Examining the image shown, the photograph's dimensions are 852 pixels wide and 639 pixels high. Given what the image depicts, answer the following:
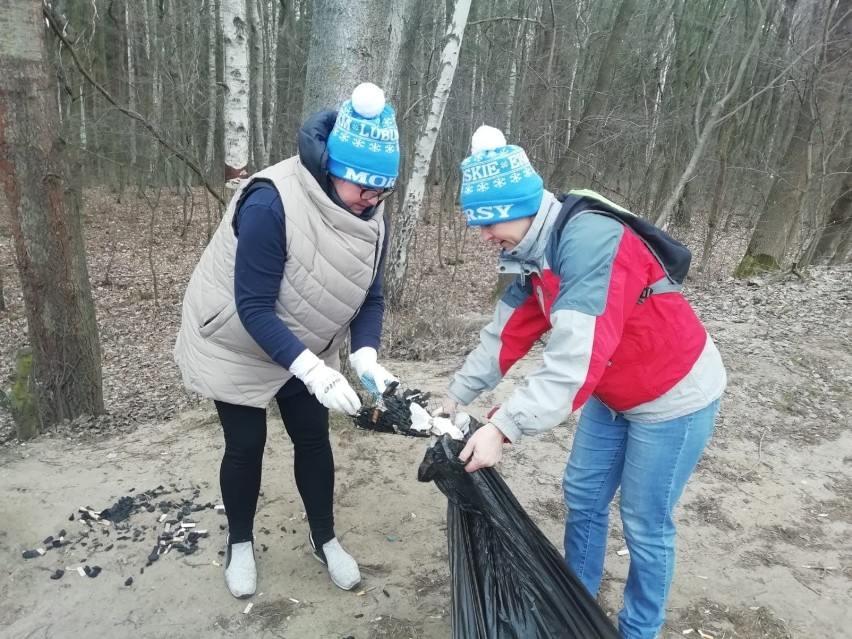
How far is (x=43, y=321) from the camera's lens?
12.7ft

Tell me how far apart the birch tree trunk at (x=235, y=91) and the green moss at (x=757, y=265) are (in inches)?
274

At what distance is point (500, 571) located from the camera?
5.45 feet

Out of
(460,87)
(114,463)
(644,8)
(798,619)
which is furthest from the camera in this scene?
(644,8)

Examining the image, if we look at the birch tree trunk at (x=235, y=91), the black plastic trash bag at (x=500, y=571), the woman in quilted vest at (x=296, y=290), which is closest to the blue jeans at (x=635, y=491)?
the black plastic trash bag at (x=500, y=571)

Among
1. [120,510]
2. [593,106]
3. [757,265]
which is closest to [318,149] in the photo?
[120,510]

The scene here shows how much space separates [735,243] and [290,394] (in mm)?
12479

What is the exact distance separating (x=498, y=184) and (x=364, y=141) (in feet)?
1.35

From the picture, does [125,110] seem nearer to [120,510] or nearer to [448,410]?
[120,510]

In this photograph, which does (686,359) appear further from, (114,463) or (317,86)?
(114,463)

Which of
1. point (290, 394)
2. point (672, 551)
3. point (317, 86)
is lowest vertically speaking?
point (672, 551)

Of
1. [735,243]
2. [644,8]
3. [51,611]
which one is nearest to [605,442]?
[51,611]

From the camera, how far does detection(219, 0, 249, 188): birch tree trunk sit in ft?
13.0

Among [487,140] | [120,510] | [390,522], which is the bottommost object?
[120,510]

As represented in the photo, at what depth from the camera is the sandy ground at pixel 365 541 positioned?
6.89 ft
